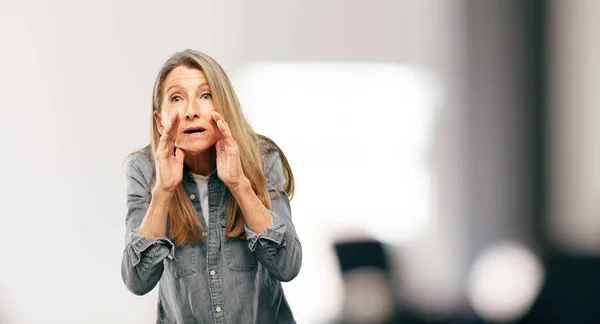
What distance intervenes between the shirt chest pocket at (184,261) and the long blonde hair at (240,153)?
0.01 metres

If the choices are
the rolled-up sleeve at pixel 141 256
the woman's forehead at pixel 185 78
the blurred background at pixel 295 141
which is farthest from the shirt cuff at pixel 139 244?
the blurred background at pixel 295 141

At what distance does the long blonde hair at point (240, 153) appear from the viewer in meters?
1.25

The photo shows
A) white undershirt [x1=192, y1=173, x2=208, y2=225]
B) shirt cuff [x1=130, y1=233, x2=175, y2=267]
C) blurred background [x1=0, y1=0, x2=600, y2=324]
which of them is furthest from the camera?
blurred background [x1=0, y1=0, x2=600, y2=324]

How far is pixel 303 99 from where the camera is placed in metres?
2.35

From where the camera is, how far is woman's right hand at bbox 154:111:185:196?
1.20 meters

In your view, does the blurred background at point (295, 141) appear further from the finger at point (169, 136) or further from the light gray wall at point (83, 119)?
the finger at point (169, 136)

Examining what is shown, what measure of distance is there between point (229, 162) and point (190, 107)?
0.34ft

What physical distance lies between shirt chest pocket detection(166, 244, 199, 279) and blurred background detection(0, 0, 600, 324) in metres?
0.87

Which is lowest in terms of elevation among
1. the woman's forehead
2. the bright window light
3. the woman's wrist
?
the bright window light

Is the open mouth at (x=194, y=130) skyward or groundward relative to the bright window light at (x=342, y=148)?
skyward

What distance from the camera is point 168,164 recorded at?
1200 millimetres

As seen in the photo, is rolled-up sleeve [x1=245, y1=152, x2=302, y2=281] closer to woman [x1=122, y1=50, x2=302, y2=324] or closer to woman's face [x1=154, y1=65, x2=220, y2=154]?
woman [x1=122, y1=50, x2=302, y2=324]

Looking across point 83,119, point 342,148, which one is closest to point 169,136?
point 83,119

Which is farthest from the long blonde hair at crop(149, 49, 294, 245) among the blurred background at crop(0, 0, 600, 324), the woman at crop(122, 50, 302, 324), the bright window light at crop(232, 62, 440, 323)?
the bright window light at crop(232, 62, 440, 323)
